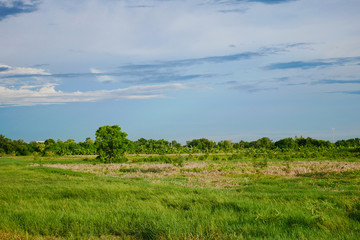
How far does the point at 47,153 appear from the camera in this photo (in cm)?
6334

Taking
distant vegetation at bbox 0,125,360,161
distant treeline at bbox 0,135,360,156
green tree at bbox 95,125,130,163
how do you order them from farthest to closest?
distant treeline at bbox 0,135,360,156 → distant vegetation at bbox 0,125,360,161 → green tree at bbox 95,125,130,163

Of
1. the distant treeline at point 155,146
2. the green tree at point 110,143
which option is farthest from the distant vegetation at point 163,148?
the green tree at point 110,143

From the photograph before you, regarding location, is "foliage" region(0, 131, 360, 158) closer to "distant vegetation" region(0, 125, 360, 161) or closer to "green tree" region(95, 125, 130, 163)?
"distant vegetation" region(0, 125, 360, 161)

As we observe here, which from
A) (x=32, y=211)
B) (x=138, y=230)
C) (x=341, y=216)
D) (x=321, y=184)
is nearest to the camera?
(x=138, y=230)

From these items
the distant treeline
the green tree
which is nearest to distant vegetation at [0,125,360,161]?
the distant treeline

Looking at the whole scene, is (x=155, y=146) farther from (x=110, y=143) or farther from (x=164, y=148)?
(x=110, y=143)

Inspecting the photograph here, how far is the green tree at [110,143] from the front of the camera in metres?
38.0

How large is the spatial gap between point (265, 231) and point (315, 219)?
1763mm

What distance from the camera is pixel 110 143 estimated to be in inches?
1507

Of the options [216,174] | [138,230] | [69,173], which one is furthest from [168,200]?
[69,173]

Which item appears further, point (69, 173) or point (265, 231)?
point (69, 173)

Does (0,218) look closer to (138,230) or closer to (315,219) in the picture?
(138,230)

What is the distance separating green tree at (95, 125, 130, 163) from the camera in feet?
125

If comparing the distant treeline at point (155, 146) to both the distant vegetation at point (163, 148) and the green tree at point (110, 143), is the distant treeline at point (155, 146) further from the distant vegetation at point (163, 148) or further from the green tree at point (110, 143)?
the green tree at point (110, 143)
